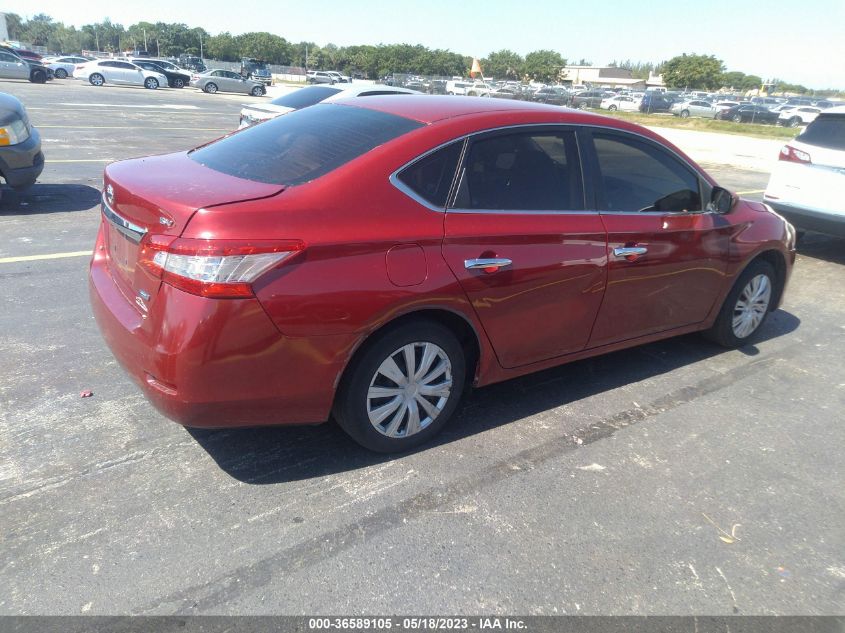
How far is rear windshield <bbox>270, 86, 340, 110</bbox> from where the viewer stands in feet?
37.0

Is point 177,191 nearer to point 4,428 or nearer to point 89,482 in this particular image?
point 89,482

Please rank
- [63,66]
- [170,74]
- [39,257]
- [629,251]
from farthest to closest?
[170,74] < [63,66] < [39,257] < [629,251]

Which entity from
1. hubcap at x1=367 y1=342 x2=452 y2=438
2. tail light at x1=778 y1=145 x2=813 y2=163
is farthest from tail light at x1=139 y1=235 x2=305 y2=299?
tail light at x1=778 y1=145 x2=813 y2=163

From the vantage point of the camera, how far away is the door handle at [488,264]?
10.8 feet

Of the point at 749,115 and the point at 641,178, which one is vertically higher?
the point at 641,178

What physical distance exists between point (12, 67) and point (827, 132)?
3632 centimetres

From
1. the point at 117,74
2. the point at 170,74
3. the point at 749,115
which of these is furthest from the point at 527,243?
the point at 170,74

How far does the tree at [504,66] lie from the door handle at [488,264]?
4087 inches

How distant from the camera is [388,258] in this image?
119 inches

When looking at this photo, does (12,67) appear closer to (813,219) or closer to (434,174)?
(813,219)

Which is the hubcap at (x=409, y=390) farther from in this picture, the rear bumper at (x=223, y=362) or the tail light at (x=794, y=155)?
the tail light at (x=794, y=155)

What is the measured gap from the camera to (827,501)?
Result: 333 cm

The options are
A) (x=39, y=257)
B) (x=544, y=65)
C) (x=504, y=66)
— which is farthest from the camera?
(x=504, y=66)

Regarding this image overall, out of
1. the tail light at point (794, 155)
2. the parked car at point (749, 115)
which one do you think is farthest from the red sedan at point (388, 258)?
the parked car at point (749, 115)
